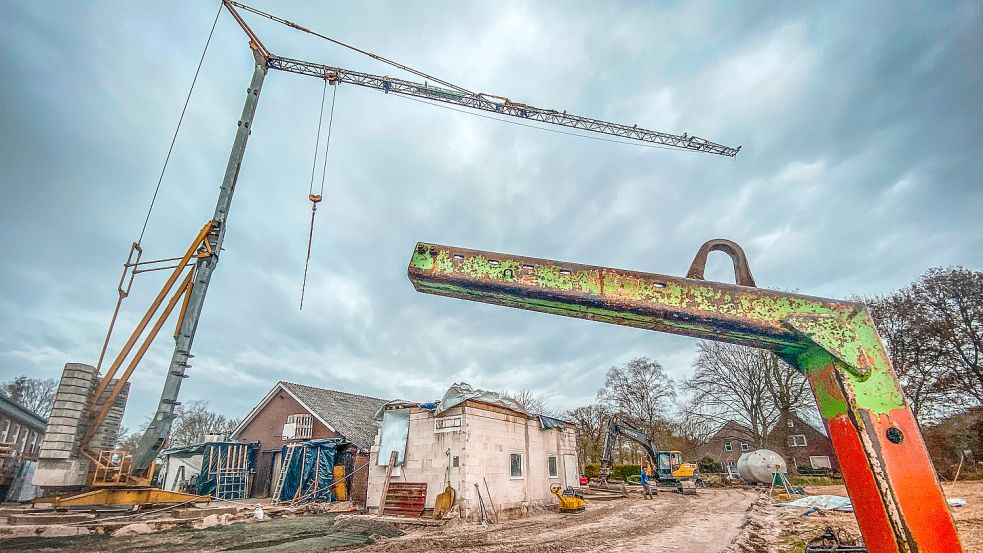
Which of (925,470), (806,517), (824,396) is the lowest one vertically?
(806,517)

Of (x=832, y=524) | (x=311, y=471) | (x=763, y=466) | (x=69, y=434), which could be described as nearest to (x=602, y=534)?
(x=832, y=524)

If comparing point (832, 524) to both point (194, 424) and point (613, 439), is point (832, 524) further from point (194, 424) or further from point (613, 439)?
point (194, 424)

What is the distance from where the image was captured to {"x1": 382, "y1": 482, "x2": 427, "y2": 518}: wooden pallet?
1337 cm

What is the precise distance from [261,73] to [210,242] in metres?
8.12

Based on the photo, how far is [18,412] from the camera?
18688mm

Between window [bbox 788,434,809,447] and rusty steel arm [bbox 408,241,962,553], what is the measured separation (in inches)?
1873

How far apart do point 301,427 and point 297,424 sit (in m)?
0.29

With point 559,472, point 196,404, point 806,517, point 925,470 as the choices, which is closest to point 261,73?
point 559,472

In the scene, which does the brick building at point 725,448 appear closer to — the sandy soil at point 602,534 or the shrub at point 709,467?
the shrub at point 709,467

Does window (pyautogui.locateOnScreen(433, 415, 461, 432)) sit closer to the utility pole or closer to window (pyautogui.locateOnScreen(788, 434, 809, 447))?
the utility pole

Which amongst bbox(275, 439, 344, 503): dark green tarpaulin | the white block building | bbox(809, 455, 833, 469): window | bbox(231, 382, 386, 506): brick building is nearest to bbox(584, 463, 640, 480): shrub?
the white block building

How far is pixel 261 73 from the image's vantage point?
18.2 m

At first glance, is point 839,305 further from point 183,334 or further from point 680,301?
point 183,334

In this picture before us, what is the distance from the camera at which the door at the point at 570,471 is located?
18.7m
